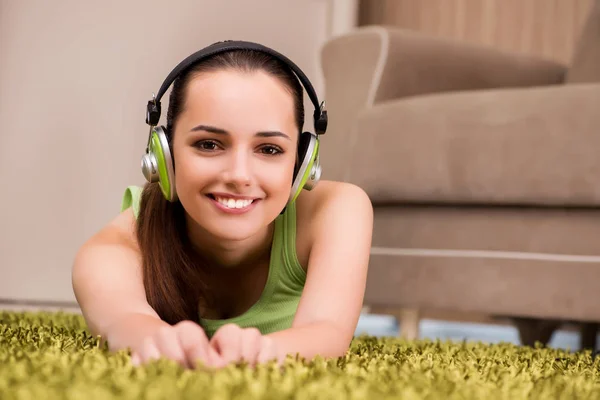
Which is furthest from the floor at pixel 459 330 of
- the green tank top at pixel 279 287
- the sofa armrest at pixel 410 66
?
the green tank top at pixel 279 287

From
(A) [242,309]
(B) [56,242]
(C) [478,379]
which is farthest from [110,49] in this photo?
(C) [478,379]

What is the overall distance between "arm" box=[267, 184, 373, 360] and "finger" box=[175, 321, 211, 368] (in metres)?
0.11

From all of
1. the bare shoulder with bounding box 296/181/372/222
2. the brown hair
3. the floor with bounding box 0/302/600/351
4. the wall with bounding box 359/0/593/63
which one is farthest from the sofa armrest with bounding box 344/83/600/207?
the wall with bounding box 359/0/593/63

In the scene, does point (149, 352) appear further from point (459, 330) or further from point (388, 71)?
→ point (459, 330)

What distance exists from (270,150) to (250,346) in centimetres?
30

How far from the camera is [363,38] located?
73.9 inches

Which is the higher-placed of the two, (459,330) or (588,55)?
(588,55)

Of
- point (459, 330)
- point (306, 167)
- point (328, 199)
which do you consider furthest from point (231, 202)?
point (459, 330)

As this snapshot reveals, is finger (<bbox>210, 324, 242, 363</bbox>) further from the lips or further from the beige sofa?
the beige sofa

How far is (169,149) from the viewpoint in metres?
0.88

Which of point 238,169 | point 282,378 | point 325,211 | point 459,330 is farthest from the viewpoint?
point 459,330

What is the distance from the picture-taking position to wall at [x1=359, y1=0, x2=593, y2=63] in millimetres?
3068

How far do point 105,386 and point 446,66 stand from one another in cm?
160

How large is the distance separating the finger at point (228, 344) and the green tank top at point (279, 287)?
0.41 meters
